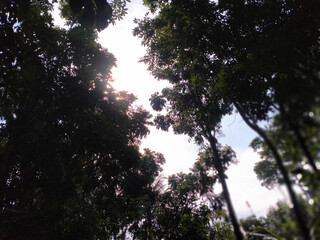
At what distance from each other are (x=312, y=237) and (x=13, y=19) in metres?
8.75

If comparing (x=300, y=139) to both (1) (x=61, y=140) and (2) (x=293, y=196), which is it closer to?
(2) (x=293, y=196)

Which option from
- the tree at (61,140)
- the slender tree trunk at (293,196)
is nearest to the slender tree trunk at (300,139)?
the slender tree trunk at (293,196)

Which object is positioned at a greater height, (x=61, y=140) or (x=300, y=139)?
(x=61, y=140)

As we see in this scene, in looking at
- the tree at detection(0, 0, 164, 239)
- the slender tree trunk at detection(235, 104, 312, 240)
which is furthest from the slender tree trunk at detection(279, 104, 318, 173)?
the tree at detection(0, 0, 164, 239)

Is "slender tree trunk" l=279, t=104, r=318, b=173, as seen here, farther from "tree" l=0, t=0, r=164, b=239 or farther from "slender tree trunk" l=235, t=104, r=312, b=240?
→ "tree" l=0, t=0, r=164, b=239

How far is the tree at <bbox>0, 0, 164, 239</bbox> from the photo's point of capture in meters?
8.10

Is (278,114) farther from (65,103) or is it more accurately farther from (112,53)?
(112,53)

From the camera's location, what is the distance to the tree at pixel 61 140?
26.6 ft

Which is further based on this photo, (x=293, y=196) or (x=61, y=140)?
(x=61, y=140)

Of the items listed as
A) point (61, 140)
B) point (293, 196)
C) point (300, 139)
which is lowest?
point (293, 196)

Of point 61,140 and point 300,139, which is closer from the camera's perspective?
point 300,139

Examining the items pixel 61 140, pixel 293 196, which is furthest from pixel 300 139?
pixel 61 140

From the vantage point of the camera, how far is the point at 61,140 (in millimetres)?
12141

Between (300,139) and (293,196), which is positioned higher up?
(300,139)
